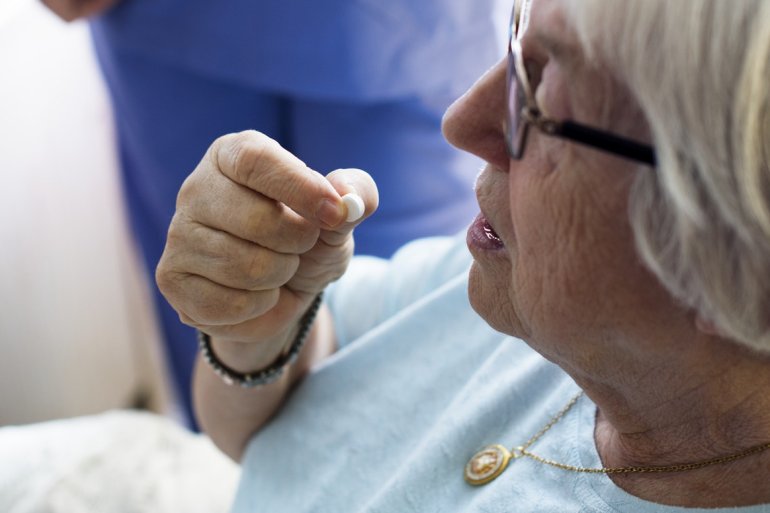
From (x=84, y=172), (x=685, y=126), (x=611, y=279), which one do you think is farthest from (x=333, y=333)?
(x=84, y=172)

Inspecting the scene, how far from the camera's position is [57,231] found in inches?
68.6

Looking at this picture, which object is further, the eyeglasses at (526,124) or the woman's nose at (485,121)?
the woman's nose at (485,121)

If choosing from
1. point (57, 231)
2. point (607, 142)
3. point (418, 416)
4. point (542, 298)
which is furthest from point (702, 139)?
point (57, 231)

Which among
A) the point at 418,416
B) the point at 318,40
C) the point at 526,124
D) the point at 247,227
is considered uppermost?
the point at 526,124

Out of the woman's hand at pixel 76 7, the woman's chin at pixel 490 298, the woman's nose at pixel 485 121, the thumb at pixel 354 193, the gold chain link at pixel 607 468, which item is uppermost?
the woman's nose at pixel 485 121

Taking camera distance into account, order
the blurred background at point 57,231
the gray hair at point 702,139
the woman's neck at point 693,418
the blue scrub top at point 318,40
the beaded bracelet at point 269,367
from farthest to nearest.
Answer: the blurred background at point 57,231 → the blue scrub top at point 318,40 → the beaded bracelet at point 269,367 → the woman's neck at point 693,418 → the gray hair at point 702,139

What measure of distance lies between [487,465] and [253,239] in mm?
295

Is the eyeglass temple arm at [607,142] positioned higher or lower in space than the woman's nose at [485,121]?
higher

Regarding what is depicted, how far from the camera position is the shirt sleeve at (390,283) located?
3.41ft

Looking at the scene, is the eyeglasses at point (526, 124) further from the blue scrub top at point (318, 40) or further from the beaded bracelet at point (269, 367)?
the blue scrub top at point (318, 40)

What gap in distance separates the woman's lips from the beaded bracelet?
0.26 meters

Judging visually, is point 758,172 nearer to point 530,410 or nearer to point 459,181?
point 530,410

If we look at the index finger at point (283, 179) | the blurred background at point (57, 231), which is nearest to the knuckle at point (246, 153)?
the index finger at point (283, 179)

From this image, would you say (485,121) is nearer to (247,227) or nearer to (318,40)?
(247,227)
